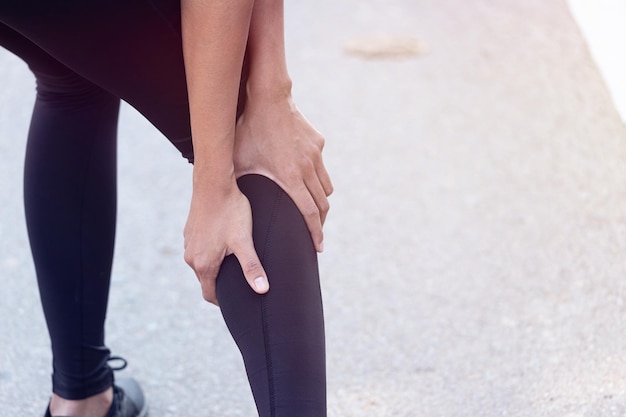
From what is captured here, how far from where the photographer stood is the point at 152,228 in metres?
2.65

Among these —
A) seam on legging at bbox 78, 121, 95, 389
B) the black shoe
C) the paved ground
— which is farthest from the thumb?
the paved ground

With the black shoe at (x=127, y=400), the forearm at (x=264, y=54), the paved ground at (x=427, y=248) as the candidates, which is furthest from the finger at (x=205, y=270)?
the paved ground at (x=427, y=248)

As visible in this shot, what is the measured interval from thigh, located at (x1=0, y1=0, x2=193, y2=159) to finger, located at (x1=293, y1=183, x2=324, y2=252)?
18cm

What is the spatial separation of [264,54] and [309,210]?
216 mm

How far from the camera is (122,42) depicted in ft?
3.65

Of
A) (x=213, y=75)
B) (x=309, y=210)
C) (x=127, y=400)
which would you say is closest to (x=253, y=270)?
(x=309, y=210)

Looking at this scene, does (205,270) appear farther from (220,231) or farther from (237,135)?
(237,135)

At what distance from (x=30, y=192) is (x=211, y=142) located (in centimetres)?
50

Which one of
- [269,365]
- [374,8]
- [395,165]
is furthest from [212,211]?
[374,8]

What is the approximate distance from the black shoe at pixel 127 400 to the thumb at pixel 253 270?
0.67 metres

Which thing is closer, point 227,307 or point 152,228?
point 227,307

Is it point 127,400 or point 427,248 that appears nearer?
point 127,400

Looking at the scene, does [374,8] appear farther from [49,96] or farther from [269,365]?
[269,365]

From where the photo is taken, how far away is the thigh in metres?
1.07
